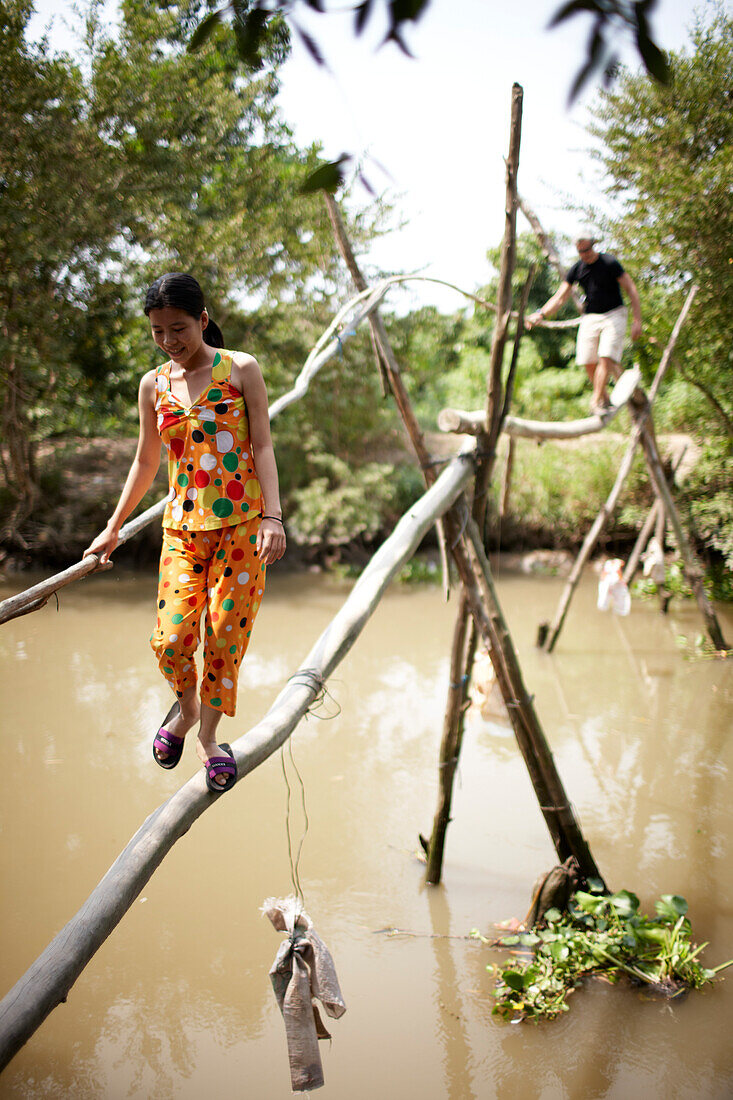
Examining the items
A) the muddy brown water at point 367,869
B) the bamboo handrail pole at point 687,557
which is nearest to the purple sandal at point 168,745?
the muddy brown water at point 367,869

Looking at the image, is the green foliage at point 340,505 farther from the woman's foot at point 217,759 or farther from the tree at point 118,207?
the woman's foot at point 217,759

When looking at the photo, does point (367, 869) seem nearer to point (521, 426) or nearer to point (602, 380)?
point (521, 426)

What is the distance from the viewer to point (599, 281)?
487 cm

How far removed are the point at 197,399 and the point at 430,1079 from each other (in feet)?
7.74

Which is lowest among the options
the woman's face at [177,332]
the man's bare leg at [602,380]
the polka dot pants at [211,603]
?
the polka dot pants at [211,603]

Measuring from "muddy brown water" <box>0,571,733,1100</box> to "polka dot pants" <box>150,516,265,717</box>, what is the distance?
1674 millimetres

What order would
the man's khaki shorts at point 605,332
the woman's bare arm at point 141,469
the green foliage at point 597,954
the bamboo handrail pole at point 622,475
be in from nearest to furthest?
the woman's bare arm at point 141,469 < the green foliage at point 597,954 < the man's khaki shorts at point 605,332 < the bamboo handrail pole at point 622,475

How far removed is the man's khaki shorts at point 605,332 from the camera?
4.91 metres

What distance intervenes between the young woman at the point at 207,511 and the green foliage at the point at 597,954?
191cm

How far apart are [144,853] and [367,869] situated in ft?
8.86

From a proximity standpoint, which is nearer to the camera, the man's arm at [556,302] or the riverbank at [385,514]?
the man's arm at [556,302]

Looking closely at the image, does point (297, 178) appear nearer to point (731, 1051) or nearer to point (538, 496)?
point (538, 496)

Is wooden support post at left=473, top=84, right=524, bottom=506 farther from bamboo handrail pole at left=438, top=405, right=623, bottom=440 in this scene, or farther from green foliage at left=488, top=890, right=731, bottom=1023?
green foliage at left=488, top=890, right=731, bottom=1023

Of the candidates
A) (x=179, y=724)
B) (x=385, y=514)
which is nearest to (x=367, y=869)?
(x=179, y=724)
